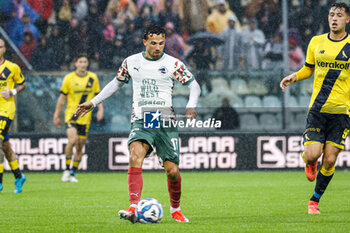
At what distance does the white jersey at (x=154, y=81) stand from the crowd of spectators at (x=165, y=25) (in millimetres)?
7861

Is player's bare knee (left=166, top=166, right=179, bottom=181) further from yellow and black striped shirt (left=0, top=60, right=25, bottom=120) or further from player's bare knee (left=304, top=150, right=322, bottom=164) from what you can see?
yellow and black striped shirt (left=0, top=60, right=25, bottom=120)

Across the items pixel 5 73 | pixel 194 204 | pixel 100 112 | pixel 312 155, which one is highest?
pixel 5 73

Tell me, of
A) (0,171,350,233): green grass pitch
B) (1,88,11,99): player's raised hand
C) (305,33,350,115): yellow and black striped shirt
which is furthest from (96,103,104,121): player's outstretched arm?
(305,33,350,115): yellow and black striped shirt

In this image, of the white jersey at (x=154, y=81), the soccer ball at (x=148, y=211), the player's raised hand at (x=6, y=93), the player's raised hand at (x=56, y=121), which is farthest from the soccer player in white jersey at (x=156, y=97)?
the player's raised hand at (x=56, y=121)

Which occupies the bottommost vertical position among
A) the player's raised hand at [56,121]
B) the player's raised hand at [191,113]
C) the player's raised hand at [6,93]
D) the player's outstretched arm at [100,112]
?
the player's raised hand at [191,113]

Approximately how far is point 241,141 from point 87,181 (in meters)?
3.72

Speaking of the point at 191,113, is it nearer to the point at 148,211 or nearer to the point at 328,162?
the point at 148,211

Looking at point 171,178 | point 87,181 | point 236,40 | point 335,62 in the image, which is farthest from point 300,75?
point 236,40

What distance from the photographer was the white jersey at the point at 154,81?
7.29m

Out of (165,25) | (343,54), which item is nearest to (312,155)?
(343,54)

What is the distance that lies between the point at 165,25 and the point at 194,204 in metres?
7.39

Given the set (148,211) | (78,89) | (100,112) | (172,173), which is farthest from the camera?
(100,112)

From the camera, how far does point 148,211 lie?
6934mm

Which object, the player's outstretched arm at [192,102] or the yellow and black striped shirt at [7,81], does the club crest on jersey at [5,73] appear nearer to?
the yellow and black striped shirt at [7,81]
